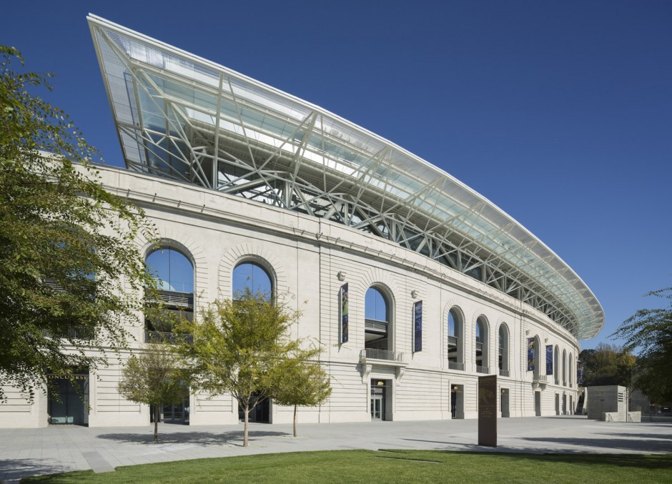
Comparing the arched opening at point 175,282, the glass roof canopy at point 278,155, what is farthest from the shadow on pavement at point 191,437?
the glass roof canopy at point 278,155

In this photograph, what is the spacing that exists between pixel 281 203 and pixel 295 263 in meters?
8.62

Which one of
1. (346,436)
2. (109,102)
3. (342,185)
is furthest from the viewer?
(342,185)

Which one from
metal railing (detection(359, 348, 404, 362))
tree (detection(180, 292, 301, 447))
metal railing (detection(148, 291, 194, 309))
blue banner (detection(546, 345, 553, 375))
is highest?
metal railing (detection(148, 291, 194, 309))

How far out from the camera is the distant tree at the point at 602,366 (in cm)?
10530

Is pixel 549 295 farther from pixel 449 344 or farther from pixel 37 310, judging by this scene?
pixel 37 310

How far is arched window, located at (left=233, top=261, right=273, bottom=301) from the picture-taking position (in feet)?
131

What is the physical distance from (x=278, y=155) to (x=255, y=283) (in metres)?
11.6

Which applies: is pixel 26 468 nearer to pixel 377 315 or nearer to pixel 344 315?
pixel 344 315

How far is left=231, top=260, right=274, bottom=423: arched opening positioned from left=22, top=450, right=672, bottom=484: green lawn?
64.4 ft

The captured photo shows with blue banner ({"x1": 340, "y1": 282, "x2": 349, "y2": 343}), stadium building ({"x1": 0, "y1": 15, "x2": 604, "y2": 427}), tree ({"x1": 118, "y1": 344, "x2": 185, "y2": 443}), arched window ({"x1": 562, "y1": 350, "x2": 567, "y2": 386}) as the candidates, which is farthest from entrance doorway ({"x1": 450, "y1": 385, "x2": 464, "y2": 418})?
arched window ({"x1": 562, "y1": 350, "x2": 567, "y2": 386})

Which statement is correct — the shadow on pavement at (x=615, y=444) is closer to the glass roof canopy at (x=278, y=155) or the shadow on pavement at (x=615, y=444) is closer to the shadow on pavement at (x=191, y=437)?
the shadow on pavement at (x=191, y=437)

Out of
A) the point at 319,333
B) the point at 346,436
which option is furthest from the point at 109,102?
the point at 346,436

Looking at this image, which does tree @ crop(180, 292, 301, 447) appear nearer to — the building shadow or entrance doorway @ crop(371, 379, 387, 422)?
the building shadow

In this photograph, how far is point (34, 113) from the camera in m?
9.34
